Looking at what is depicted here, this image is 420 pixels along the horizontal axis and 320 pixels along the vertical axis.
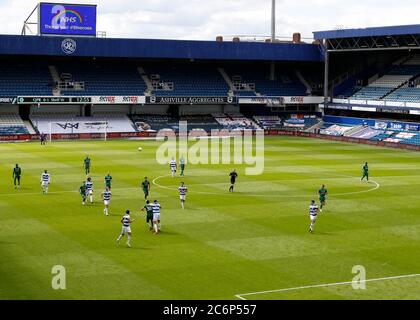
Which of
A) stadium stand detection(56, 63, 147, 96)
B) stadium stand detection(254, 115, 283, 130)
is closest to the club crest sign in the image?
stadium stand detection(56, 63, 147, 96)

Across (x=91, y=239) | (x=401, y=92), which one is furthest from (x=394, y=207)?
(x=401, y=92)

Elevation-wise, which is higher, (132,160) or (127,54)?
(127,54)

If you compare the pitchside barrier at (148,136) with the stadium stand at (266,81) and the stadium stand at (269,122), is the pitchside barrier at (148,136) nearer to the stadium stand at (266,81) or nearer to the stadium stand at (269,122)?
the stadium stand at (269,122)

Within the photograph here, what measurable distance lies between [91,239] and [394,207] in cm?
1720

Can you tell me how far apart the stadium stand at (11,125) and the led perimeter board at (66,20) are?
10561mm

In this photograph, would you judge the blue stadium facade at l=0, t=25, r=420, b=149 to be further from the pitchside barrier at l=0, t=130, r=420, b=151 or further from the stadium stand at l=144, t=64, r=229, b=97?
Answer: the pitchside barrier at l=0, t=130, r=420, b=151

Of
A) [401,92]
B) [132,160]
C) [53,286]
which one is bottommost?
[53,286]

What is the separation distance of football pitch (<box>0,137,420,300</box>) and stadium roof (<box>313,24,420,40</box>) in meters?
29.0

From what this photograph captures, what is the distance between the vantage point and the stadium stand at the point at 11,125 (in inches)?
3113

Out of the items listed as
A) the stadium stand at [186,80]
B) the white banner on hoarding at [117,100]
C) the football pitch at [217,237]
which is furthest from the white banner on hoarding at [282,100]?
the football pitch at [217,237]

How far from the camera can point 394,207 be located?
39281mm

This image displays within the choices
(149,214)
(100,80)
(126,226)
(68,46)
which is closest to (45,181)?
(149,214)
